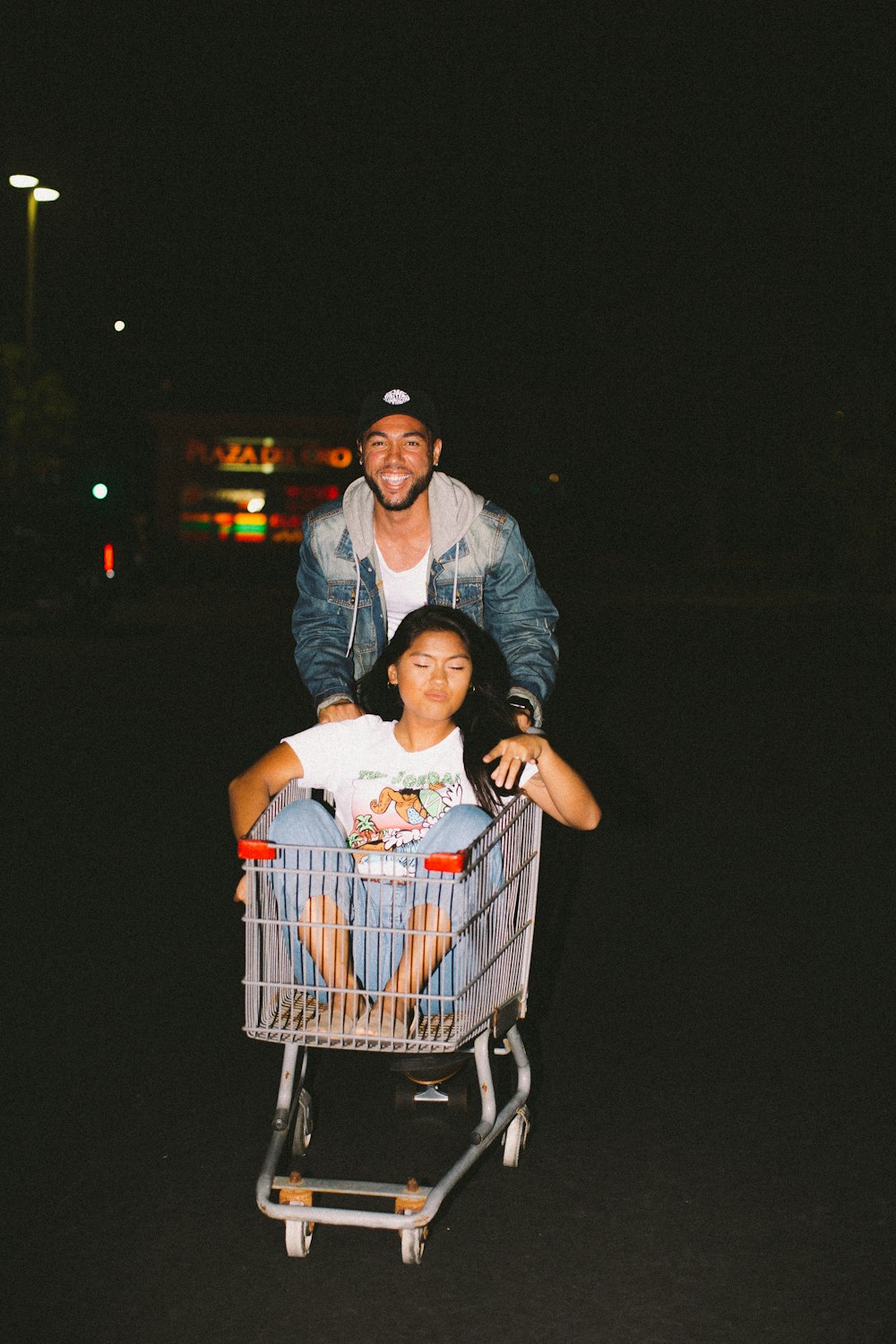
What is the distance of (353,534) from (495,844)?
1144 mm

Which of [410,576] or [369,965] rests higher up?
[410,576]

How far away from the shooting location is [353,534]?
4707 mm

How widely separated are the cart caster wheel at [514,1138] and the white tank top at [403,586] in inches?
54.1

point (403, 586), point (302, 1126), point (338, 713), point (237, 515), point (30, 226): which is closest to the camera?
point (302, 1126)

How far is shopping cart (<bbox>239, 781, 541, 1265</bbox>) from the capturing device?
3672mm

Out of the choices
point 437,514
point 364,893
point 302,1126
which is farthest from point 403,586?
point 302,1126

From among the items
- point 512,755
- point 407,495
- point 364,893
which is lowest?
point 364,893

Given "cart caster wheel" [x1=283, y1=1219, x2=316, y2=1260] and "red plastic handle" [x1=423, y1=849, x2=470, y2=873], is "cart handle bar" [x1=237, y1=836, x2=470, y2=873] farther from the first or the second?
"cart caster wheel" [x1=283, y1=1219, x2=316, y2=1260]

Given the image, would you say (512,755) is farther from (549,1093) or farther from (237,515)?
(237,515)

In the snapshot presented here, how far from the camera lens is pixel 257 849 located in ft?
12.1

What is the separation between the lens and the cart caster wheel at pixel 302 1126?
422cm

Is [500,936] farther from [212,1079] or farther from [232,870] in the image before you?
[232,870]

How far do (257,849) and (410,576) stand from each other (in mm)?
1298

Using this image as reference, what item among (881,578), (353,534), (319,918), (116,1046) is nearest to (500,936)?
(319,918)
